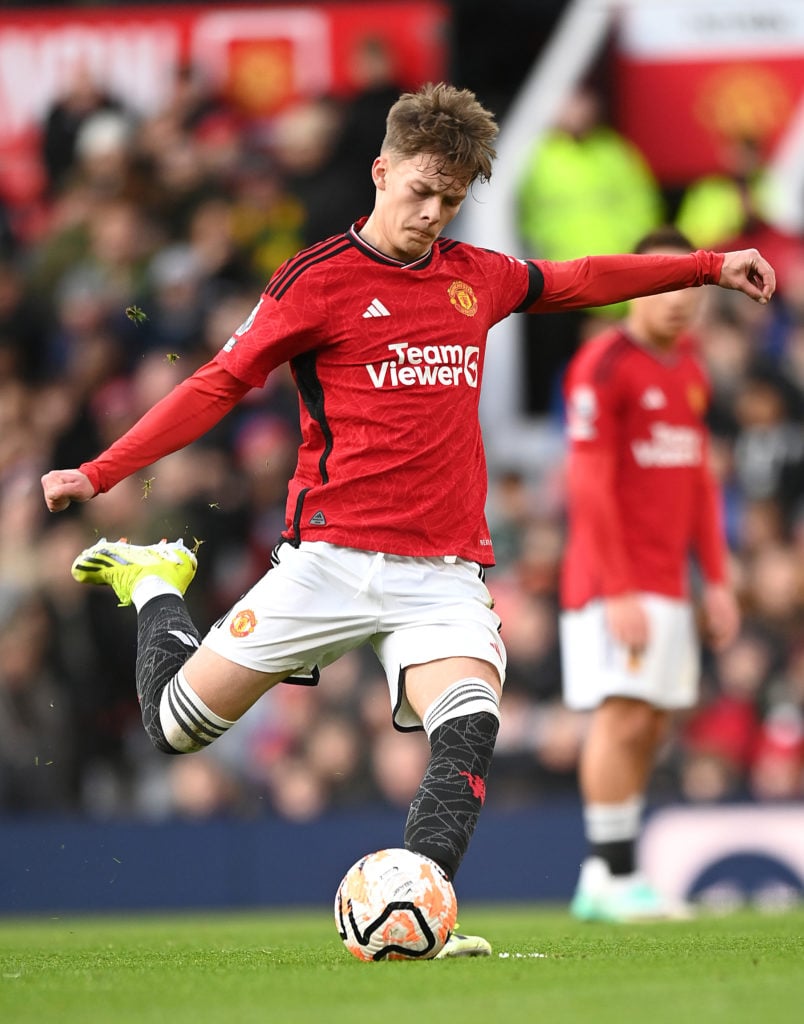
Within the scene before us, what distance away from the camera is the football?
14.0 ft

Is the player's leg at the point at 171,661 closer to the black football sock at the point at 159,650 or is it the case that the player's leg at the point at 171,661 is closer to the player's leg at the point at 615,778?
the black football sock at the point at 159,650

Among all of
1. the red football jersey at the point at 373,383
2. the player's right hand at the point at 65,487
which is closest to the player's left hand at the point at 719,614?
the red football jersey at the point at 373,383

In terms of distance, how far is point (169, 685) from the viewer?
498cm

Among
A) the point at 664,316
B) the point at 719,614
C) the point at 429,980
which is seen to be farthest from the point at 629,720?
the point at 429,980

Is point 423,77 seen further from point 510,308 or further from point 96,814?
point 510,308

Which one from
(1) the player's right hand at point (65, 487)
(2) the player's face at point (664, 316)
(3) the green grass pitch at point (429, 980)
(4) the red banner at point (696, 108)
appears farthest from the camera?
(4) the red banner at point (696, 108)

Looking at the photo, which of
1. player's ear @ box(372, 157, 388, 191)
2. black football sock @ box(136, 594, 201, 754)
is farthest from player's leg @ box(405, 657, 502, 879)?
player's ear @ box(372, 157, 388, 191)

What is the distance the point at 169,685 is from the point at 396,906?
105 centimetres

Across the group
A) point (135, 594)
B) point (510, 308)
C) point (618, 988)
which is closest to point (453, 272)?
point (510, 308)

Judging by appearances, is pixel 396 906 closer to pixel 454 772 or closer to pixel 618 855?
pixel 454 772

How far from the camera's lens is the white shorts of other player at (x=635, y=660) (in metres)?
6.84

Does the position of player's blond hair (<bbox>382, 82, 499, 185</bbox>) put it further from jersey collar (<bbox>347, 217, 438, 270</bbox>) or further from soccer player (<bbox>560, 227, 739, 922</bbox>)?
soccer player (<bbox>560, 227, 739, 922</bbox>)

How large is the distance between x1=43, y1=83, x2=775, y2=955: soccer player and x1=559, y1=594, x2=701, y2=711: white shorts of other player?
2006mm

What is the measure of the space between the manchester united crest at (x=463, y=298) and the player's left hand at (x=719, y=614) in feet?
8.85
